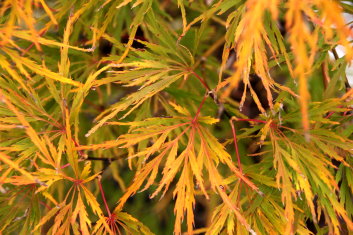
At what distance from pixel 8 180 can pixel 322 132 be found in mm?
509

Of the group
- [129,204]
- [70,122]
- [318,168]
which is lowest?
[129,204]

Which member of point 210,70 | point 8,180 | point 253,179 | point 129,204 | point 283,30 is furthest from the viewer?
point 129,204

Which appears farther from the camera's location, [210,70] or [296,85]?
[210,70]

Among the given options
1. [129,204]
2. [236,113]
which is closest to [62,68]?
[236,113]

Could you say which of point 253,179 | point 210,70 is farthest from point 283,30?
point 253,179

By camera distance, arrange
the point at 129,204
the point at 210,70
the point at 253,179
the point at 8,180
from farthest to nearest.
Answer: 1. the point at 129,204
2. the point at 210,70
3. the point at 253,179
4. the point at 8,180

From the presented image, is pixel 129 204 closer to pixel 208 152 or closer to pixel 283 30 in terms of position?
pixel 283 30

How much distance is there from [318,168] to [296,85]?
0.59 feet

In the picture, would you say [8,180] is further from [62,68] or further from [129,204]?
[129,204]

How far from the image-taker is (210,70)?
1287 millimetres

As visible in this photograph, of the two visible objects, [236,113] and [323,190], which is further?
[236,113]

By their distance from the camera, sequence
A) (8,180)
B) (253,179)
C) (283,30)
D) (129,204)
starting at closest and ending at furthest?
1. (8,180)
2. (253,179)
3. (283,30)
4. (129,204)

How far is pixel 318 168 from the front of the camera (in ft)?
2.31

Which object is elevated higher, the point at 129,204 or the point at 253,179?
the point at 253,179
